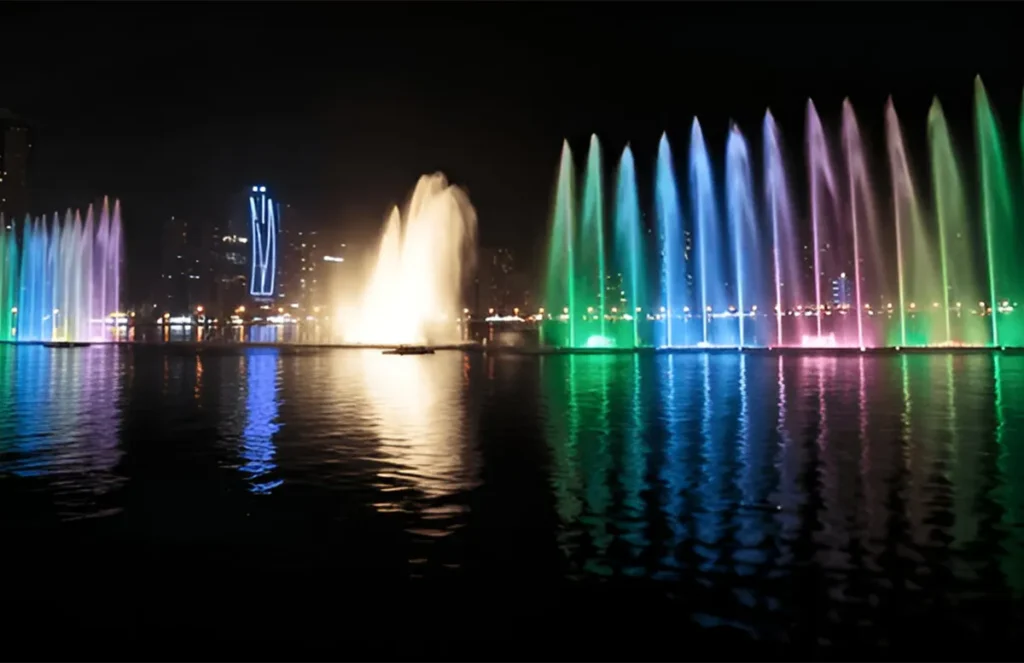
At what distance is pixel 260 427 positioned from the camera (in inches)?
521

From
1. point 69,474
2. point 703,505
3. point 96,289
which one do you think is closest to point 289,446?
point 69,474

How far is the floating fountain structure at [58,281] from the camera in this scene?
62.7 meters

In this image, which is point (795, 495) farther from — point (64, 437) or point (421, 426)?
point (64, 437)

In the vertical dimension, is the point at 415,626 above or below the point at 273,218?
below

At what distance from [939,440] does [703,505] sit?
222 inches

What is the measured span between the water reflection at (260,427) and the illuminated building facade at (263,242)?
11405cm

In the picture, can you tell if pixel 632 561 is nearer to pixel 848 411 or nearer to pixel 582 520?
pixel 582 520

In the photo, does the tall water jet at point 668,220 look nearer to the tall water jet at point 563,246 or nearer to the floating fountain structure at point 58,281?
the tall water jet at point 563,246

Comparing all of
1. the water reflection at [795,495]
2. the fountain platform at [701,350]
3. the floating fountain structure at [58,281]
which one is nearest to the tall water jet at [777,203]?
the fountain platform at [701,350]

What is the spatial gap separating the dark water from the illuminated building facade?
125698mm

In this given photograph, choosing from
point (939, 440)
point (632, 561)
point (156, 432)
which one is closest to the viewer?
point (632, 561)

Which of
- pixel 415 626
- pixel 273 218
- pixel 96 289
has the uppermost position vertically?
pixel 273 218

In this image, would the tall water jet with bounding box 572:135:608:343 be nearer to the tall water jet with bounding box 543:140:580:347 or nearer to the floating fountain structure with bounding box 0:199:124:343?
the tall water jet with bounding box 543:140:580:347

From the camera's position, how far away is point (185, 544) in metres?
6.50
